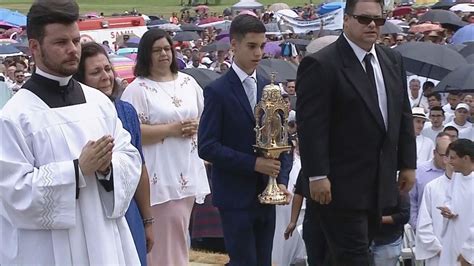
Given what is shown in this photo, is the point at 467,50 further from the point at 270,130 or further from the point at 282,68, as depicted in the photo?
the point at 270,130

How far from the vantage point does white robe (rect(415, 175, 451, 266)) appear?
22.3 ft

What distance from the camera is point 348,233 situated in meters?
4.68

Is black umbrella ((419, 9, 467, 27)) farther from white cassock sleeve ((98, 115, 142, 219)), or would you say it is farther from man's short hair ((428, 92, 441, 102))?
white cassock sleeve ((98, 115, 142, 219))

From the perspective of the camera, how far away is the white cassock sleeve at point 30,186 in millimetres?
3492

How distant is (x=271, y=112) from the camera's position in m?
5.26

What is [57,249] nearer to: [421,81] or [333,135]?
[333,135]

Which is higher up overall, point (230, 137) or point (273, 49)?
point (230, 137)

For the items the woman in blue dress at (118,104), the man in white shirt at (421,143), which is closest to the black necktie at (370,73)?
the woman in blue dress at (118,104)

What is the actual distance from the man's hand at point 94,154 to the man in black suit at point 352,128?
1.29 metres

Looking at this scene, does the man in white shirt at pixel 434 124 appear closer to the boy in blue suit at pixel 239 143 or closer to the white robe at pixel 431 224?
the white robe at pixel 431 224

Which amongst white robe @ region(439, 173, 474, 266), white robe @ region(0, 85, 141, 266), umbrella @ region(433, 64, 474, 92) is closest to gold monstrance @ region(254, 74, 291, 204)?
white robe @ region(0, 85, 141, 266)

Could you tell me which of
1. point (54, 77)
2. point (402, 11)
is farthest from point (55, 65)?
point (402, 11)

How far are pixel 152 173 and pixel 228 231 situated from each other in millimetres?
659

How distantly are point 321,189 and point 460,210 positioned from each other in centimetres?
243
